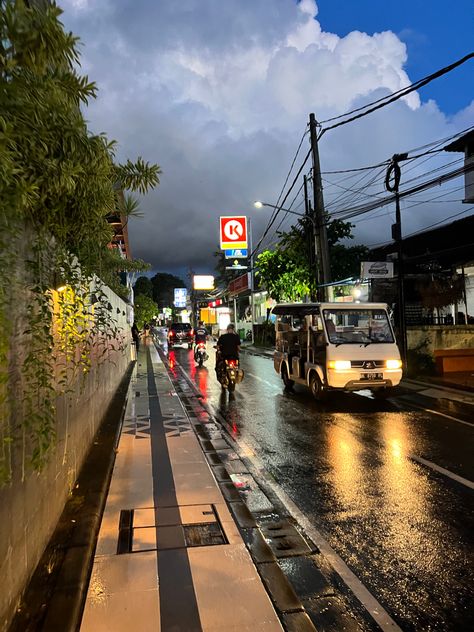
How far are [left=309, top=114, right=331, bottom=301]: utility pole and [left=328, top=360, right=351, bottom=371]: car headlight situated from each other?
325 inches

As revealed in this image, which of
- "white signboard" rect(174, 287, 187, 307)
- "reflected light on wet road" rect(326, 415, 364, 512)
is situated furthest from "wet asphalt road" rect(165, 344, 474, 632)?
"white signboard" rect(174, 287, 187, 307)

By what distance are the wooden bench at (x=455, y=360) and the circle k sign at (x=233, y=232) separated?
26.3 meters

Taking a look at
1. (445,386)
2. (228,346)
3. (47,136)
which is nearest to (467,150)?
(445,386)

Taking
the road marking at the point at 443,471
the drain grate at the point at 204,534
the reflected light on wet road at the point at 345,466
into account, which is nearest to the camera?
Answer: the drain grate at the point at 204,534

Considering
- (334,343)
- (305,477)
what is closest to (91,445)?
(305,477)

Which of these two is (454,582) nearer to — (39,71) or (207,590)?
(207,590)

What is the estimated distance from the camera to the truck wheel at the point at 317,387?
1130 centimetres

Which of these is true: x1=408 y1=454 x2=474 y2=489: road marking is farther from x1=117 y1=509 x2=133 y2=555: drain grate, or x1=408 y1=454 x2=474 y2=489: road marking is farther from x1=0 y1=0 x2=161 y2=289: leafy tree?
x1=0 y1=0 x2=161 y2=289: leafy tree

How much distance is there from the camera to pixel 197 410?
37.0ft

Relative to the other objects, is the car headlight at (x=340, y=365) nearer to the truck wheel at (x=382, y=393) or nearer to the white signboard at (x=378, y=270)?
the truck wheel at (x=382, y=393)

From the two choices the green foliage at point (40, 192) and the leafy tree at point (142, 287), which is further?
the leafy tree at point (142, 287)

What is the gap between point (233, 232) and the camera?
133ft

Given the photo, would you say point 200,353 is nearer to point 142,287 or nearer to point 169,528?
point 169,528

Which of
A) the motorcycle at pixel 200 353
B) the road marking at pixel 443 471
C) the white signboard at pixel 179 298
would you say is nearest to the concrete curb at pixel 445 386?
the road marking at pixel 443 471
